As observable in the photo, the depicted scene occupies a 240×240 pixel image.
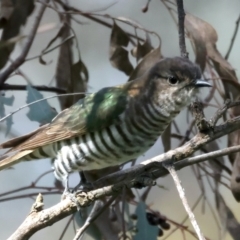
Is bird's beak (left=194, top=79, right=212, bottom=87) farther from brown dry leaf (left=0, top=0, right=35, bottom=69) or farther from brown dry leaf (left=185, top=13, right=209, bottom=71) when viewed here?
brown dry leaf (left=0, top=0, right=35, bottom=69)

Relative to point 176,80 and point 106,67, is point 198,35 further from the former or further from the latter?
point 106,67

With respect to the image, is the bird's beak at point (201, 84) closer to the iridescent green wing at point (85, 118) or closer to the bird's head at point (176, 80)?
the bird's head at point (176, 80)

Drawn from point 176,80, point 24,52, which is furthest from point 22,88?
point 176,80

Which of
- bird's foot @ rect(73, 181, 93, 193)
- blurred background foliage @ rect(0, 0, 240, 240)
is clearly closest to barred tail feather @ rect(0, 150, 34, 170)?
blurred background foliage @ rect(0, 0, 240, 240)

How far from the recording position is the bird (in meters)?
1.68

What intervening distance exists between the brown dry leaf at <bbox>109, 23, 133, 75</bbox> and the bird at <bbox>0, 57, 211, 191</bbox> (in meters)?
0.20

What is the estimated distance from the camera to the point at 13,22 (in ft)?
6.48

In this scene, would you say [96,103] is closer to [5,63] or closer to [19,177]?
[5,63]

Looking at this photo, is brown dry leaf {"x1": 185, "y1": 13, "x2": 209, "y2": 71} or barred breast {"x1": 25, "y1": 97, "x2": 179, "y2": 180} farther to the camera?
brown dry leaf {"x1": 185, "y1": 13, "x2": 209, "y2": 71}

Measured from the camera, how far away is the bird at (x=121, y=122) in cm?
168

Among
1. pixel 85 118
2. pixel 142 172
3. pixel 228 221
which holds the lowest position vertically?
pixel 228 221

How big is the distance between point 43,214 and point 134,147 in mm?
416

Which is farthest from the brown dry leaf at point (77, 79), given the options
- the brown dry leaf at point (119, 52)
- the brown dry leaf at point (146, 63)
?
the brown dry leaf at point (146, 63)

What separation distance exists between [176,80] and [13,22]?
2.07 ft
